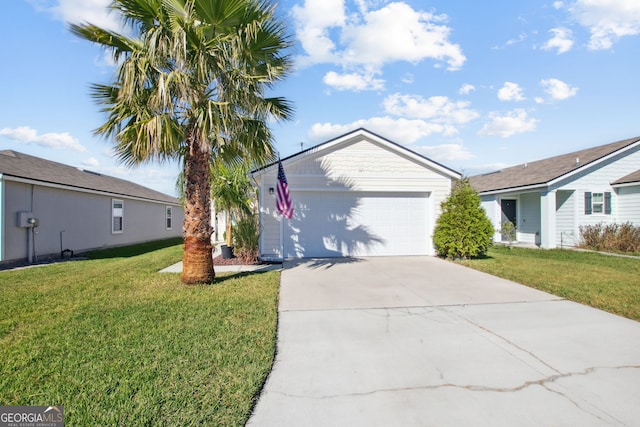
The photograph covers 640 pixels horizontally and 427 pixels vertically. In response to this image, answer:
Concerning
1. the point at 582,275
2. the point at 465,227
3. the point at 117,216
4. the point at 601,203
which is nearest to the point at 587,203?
the point at 601,203

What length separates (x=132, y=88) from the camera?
19.3 ft

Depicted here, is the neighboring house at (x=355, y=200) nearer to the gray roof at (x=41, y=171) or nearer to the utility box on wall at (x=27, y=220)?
the utility box on wall at (x=27, y=220)

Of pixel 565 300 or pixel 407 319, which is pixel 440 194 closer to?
pixel 565 300

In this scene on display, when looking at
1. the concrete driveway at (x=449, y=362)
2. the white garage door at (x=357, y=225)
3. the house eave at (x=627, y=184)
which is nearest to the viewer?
the concrete driveway at (x=449, y=362)

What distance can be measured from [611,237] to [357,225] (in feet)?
36.2

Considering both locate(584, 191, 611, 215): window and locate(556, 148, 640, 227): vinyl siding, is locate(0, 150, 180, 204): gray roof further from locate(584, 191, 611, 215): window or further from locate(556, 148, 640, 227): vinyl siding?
locate(584, 191, 611, 215): window

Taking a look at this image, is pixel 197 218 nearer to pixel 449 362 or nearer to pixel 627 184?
pixel 449 362

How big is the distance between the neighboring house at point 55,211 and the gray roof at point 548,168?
19971 millimetres

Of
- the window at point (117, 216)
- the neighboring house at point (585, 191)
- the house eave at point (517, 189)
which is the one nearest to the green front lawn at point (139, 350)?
the window at point (117, 216)

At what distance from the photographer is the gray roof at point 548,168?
13845 millimetres

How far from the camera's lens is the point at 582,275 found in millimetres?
7902

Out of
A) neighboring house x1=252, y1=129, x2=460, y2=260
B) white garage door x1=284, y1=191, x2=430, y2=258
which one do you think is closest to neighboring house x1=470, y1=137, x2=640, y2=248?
neighboring house x1=252, y1=129, x2=460, y2=260

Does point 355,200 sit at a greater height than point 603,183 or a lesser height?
lesser

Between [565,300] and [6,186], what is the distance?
607 inches
